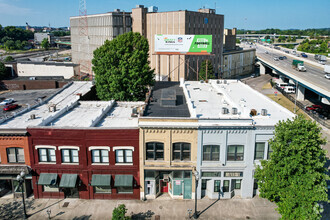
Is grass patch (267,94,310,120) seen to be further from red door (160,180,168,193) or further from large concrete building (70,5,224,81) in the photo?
red door (160,180,168,193)

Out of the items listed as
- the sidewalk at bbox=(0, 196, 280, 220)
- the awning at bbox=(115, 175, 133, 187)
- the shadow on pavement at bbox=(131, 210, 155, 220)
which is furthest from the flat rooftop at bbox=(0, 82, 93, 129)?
the shadow on pavement at bbox=(131, 210, 155, 220)

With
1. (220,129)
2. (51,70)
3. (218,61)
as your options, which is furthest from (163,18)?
(220,129)

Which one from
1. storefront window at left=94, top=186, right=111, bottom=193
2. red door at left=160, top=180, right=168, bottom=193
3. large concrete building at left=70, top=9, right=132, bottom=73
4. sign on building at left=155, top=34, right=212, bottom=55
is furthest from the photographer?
large concrete building at left=70, top=9, right=132, bottom=73

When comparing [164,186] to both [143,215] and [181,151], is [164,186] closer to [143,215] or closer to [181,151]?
[143,215]

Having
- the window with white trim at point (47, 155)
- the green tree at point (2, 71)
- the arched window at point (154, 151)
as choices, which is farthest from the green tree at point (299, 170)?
the green tree at point (2, 71)

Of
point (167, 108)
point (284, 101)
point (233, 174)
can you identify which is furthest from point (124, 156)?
point (284, 101)

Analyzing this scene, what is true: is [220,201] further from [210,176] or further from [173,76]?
[173,76]
